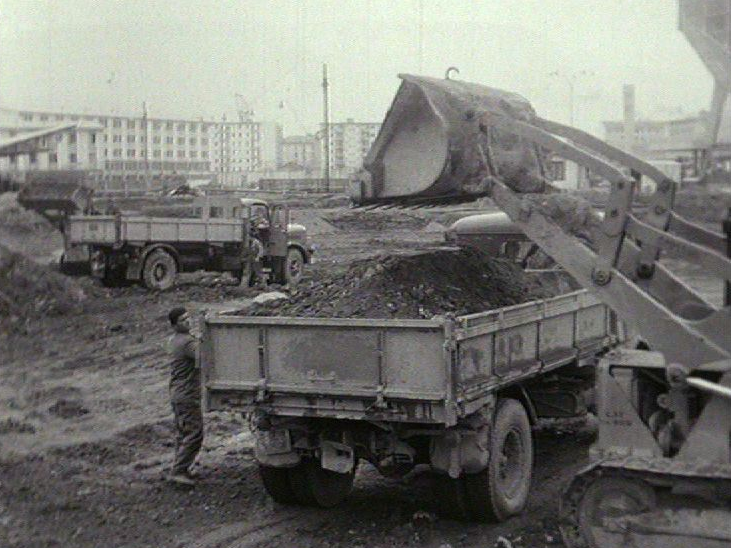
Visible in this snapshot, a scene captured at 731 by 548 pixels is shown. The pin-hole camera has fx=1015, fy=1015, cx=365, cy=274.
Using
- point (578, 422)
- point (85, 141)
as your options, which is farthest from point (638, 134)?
point (85, 141)

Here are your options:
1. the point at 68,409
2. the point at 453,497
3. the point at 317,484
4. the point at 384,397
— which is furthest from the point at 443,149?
the point at 68,409

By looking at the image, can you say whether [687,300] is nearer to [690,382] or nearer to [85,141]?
[690,382]

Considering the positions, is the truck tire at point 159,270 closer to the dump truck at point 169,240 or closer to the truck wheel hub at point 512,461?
the dump truck at point 169,240

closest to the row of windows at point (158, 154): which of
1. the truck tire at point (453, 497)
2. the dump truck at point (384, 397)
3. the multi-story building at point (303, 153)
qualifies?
the multi-story building at point (303, 153)

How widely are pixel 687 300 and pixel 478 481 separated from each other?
1962 mm

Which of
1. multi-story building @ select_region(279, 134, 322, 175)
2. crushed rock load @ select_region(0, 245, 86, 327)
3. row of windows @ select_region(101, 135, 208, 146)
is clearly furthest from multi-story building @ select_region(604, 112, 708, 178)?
multi-story building @ select_region(279, 134, 322, 175)

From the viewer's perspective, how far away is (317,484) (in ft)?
24.7

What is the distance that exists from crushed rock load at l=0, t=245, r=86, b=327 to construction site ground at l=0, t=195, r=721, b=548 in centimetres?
199

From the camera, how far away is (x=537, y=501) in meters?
7.71

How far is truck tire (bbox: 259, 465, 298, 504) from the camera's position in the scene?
7.48 m

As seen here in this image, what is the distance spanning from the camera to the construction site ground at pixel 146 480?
7.04 metres

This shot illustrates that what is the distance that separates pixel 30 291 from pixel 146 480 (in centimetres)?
1082

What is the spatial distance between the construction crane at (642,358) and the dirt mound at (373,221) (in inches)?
1249

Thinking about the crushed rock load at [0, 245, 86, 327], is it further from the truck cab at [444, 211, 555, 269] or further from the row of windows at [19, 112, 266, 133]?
the truck cab at [444, 211, 555, 269]
